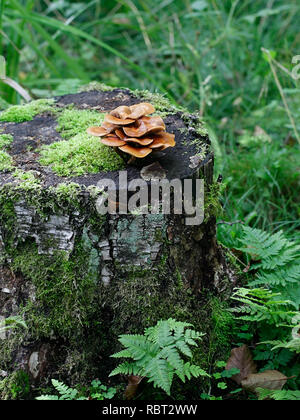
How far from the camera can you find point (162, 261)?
2.21 metres

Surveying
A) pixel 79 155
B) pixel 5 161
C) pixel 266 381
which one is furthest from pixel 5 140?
pixel 266 381

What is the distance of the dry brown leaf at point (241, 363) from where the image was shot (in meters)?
2.26

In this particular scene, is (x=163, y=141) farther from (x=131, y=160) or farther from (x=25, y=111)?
(x=25, y=111)

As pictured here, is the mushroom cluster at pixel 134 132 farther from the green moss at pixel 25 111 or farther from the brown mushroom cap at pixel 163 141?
the green moss at pixel 25 111

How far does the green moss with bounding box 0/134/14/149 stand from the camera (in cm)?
252

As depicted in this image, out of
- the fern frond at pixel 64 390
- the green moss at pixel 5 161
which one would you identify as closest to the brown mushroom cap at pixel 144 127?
the green moss at pixel 5 161

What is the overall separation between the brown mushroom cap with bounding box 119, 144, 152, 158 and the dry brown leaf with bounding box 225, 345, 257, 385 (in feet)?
3.74

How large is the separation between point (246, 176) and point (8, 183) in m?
2.15

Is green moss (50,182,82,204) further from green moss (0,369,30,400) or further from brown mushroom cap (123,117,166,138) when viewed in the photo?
green moss (0,369,30,400)

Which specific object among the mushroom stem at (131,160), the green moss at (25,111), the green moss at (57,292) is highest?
the green moss at (25,111)

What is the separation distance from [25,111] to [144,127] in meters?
1.11

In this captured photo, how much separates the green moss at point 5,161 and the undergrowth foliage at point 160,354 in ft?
3.48
